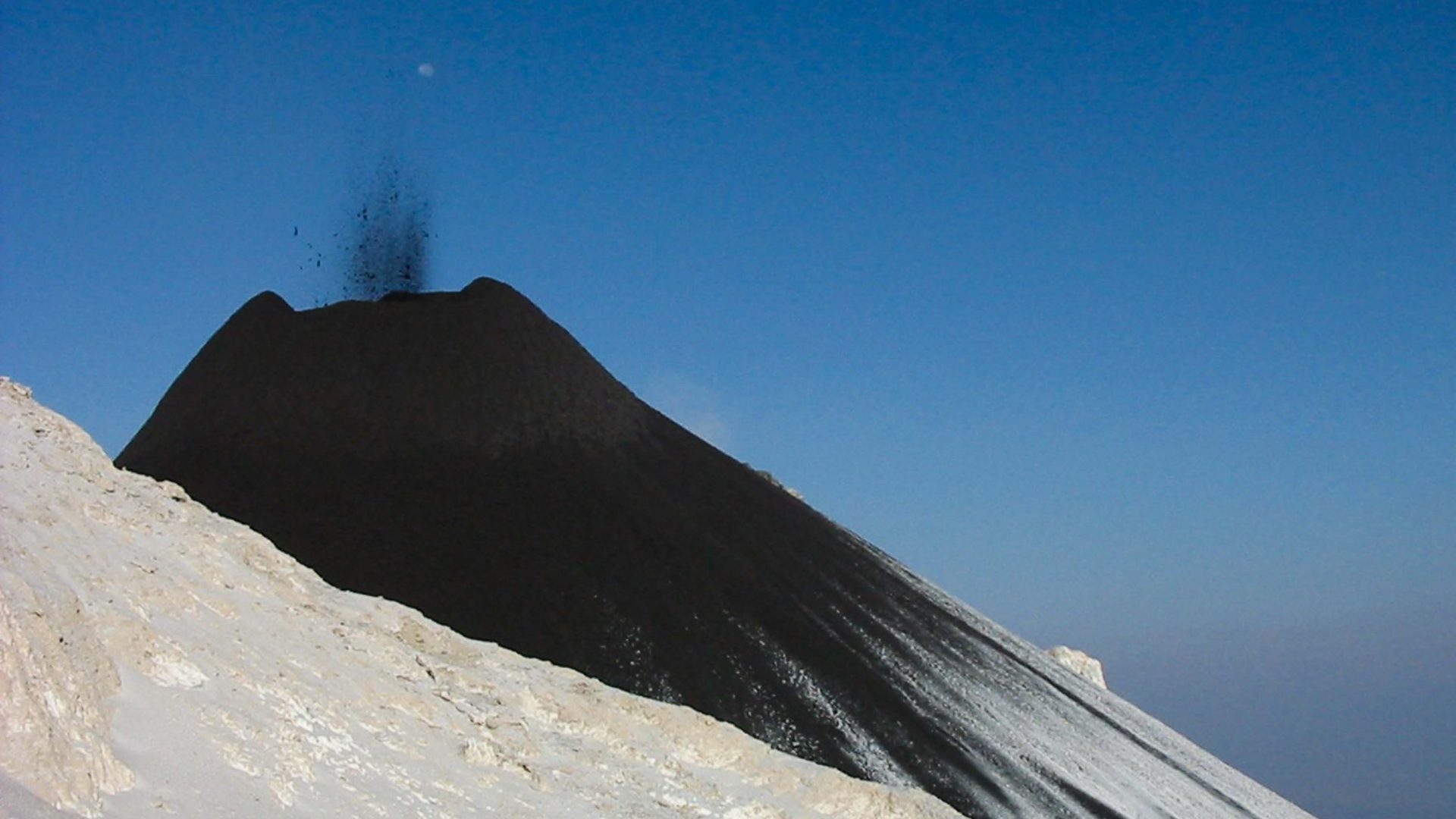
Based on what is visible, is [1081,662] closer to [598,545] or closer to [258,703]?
[598,545]

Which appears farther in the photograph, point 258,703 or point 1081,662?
point 1081,662

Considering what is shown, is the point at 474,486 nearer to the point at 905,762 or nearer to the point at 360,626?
the point at 905,762

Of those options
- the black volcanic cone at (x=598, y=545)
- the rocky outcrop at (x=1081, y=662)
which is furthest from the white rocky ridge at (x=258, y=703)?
the rocky outcrop at (x=1081, y=662)

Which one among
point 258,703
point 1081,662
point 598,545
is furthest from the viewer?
point 1081,662

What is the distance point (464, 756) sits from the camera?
16.2m

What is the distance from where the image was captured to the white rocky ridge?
11.3 meters

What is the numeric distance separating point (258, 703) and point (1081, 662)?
63.7 metres

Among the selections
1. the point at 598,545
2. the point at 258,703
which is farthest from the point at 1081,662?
the point at 258,703

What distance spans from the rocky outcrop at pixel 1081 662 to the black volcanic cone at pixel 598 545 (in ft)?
50.0

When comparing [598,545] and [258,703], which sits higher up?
[598,545]

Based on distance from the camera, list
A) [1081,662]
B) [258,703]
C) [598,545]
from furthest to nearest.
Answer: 1. [1081,662]
2. [598,545]
3. [258,703]

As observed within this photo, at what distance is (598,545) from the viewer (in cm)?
4316

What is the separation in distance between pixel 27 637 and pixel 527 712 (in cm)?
878

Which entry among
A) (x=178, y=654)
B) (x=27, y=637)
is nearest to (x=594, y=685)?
(x=178, y=654)
